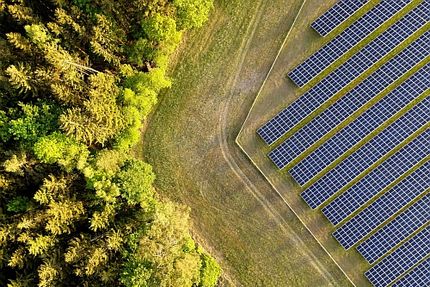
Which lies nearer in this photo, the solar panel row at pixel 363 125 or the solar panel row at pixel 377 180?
the solar panel row at pixel 377 180

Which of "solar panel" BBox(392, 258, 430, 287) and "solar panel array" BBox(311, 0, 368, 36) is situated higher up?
"solar panel array" BBox(311, 0, 368, 36)

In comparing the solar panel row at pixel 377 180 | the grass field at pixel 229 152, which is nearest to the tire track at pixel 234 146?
the grass field at pixel 229 152

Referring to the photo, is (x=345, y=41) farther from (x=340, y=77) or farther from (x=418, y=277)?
(x=418, y=277)

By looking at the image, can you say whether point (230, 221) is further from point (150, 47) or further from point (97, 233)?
point (150, 47)

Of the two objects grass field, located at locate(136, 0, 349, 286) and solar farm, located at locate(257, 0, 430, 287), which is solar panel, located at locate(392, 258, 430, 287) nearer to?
solar farm, located at locate(257, 0, 430, 287)

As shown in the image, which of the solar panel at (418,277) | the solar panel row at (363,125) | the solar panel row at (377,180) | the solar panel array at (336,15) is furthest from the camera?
the solar panel array at (336,15)

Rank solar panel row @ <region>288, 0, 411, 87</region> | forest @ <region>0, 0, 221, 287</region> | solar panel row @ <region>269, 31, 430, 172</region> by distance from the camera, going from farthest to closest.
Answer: solar panel row @ <region>288, 0, 411, 87</region>
solar panel row @ <region>269, 31, 430, 172</region>
forest @ <region>0, 0, 221, 287</region>

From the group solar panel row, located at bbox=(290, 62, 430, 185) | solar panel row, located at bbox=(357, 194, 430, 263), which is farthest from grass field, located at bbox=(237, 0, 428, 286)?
solar panel row, located at bbox=(357, 194, 430, 263)

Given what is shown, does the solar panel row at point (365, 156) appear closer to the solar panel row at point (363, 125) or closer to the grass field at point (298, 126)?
the solar panel row at point (363, 125)
